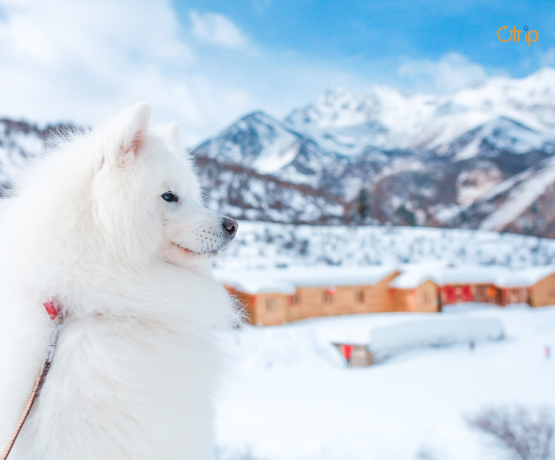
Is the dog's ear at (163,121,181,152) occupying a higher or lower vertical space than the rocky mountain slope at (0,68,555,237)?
lower

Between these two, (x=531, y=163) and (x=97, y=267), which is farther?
(x=531, y=163)

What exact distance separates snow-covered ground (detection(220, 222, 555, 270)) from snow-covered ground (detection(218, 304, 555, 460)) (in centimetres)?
1318

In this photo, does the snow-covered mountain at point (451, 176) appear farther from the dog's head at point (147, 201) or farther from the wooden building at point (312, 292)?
the wooden building at point (312, 292)

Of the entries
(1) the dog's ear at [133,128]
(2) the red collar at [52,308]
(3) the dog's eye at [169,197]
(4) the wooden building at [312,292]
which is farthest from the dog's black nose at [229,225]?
(4) the wooden building at [312,292]

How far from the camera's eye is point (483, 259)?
1640 inches

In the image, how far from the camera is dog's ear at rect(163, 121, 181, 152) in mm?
2264

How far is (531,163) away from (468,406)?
137 meters

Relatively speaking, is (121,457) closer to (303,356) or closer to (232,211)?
(303,356)

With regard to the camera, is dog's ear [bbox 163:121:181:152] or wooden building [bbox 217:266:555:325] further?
wooden building [bbox 217:266:555:325]

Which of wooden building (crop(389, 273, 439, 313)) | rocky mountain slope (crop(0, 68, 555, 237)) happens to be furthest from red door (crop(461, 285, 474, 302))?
rocky mountain slope (crop(0, 68, 555, 237))

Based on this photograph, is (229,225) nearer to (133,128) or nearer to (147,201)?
(147,201)

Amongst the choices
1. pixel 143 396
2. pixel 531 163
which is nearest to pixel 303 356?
pixel 143 396

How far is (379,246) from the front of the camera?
43.2 m

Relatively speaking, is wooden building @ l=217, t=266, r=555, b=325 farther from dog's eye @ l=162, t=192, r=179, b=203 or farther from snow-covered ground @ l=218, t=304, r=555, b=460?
A: dog's eye @ l=162, t=192, r=179, b=203
